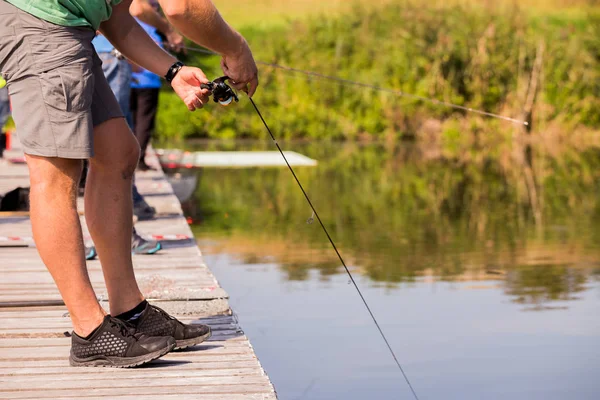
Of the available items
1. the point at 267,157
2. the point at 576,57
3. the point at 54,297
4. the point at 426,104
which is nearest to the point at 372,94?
the point at 426,104

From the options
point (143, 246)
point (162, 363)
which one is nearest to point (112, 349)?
point (162, 363)

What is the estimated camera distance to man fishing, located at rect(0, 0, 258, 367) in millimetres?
3242

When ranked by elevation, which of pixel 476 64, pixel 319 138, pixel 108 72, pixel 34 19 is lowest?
pixel 319 138

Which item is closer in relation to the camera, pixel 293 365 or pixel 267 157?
pixel 293 365

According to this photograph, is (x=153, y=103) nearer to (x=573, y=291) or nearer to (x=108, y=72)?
(x=108, y=72)

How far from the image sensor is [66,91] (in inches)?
127

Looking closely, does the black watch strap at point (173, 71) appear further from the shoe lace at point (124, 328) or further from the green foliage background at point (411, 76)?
the green foliage background at point (411, 76)

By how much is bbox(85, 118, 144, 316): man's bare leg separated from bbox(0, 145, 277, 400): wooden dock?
243 mm

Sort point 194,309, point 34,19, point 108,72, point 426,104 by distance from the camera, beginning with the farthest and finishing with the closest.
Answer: point 426,104
point 108,72
point 194,309
point 34,19

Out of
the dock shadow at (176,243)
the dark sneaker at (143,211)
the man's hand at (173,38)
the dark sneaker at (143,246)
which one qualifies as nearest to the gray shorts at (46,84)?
the dark sneaker at (143,246)

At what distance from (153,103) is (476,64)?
9680 mm

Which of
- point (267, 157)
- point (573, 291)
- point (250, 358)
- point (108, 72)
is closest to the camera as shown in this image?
point (250, 358)

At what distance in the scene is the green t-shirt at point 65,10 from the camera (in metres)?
3.24

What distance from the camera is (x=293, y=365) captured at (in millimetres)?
4156
